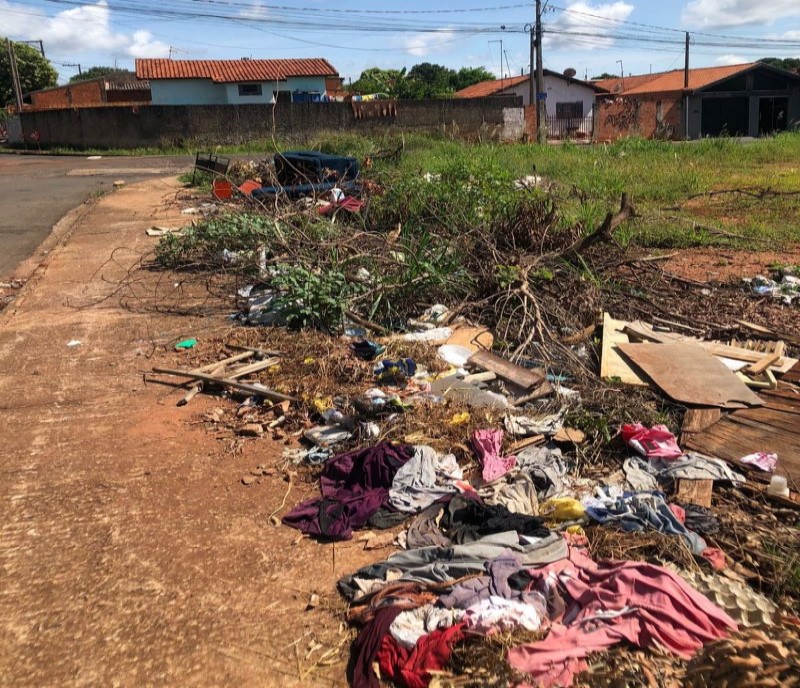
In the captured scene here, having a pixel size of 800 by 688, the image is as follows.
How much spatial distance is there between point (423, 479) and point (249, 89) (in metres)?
39.0

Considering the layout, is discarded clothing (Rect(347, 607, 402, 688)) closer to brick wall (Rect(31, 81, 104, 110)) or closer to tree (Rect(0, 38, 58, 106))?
brick wall (Rect(31, 81, 104, 110))

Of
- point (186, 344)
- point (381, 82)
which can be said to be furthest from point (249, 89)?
point (186, 344)

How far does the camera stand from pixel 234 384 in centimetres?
449

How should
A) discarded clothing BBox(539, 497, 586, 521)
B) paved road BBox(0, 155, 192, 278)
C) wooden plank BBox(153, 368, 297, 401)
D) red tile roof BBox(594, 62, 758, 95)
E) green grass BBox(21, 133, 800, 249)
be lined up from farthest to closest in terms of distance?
1. red tile roof BBox(594, 62, 758, 95)
2. paved road BBox(0, 155, 192, 278)
3. green grass BBox(21, 133, 800, 249)
4. wooden plank BBox(153, 368, 297, 401)
5. discarded clothing BBox(539, 497, 586, 521)

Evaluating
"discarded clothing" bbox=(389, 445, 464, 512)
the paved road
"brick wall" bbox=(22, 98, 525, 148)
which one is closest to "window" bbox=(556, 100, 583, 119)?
"brick wall" bbox=(22, 98, 525, 148)

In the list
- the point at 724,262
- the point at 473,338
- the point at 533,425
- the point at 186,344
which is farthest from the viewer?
the point at 724,262

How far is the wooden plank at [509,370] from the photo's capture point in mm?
4457

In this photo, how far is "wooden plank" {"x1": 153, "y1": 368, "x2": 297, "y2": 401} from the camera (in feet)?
14.3

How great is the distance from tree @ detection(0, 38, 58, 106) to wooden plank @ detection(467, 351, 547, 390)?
49957 mm

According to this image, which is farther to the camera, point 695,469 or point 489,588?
point 695,469

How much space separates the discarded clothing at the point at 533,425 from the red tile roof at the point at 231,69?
119 ft

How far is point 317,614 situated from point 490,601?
25.3 inches

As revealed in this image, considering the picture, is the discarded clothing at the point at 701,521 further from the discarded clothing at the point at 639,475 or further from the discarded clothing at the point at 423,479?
the discarded clothing at the point at 423,479

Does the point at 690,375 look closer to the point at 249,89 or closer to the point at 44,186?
the point at 44,186
